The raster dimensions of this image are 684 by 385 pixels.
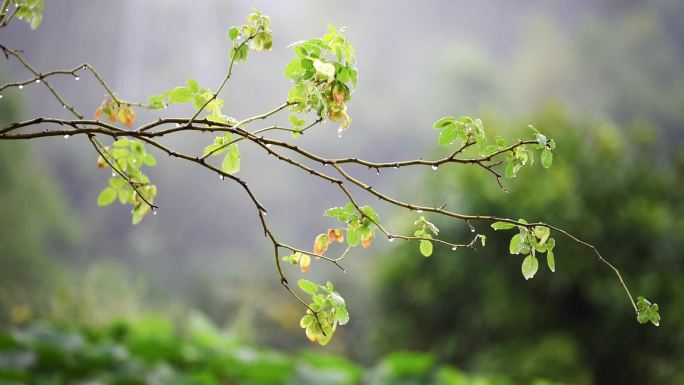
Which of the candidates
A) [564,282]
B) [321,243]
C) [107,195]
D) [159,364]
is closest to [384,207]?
[564,282]

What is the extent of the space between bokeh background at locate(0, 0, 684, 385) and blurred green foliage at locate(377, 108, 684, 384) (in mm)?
14

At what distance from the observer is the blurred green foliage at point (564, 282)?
4172mm

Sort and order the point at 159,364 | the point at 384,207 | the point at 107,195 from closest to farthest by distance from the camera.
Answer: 1. the point at 107,195
2. the point at 159,364
3. the point at 384,207

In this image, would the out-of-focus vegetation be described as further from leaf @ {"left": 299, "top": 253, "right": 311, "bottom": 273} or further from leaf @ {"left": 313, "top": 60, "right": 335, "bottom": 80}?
leaf @ {"left": 313, "top": 60, "right": 335, "bottom": 80}

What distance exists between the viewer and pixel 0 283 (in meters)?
7.08

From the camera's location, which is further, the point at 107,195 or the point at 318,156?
the point at 107,195

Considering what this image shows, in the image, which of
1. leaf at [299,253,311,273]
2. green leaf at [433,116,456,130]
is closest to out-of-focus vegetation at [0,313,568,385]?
leaf at [299,253,311,273]

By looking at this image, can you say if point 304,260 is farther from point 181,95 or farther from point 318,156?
point 181,95

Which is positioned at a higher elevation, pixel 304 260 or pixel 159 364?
pixel 159 364

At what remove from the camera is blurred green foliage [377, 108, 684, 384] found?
417 cm

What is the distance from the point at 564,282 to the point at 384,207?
5347 mm

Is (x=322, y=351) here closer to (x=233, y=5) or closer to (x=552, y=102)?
(x=552, y=102)

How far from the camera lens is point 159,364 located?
8.84ft

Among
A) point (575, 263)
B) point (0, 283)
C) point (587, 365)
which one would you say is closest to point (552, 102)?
point (575, 263)
